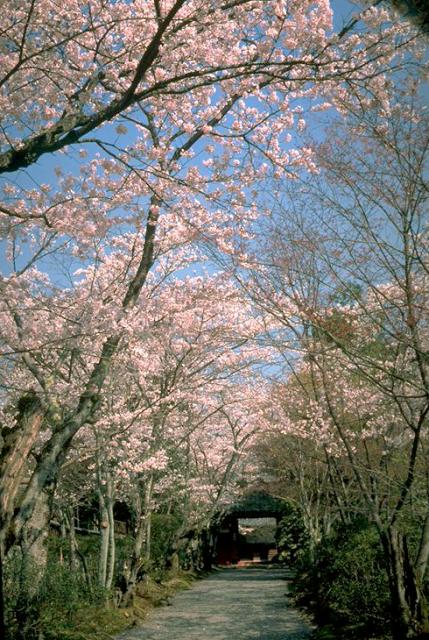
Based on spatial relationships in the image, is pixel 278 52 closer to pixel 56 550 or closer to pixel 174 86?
pixel 174 86

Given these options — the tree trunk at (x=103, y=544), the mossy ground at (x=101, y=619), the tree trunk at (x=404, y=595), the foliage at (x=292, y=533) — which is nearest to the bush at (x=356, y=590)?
the tree trunk at (x=404, y=595)

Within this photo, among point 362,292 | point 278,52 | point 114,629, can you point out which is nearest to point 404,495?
point 362,292

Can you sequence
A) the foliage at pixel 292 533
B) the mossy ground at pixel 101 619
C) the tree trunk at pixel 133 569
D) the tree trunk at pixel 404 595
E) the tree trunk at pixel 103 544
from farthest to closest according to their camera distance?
the foliage at pixel 292 533 < the tree trunk at pixel 133 569 < the tree trunk at pixel 103 544 < the mossy ground at pixel 101 619 < the tree trunk at pixel 404 595

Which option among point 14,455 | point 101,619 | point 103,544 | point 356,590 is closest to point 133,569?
point 103,544

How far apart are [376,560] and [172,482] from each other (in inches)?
512

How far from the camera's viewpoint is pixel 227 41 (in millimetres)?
5480

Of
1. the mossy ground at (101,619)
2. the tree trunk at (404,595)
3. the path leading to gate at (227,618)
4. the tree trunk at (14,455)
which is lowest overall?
the path leading to gate at (227,618)

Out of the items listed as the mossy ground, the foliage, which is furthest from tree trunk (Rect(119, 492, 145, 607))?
the foliage

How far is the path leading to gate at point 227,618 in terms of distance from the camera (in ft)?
32.2

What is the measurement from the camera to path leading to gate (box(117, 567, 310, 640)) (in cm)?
981

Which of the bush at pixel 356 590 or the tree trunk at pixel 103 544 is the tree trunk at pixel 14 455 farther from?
the tree trunk at pixel 103 544

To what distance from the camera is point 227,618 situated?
1171 centimetres

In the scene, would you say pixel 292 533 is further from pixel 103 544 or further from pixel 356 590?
pixel 356 590

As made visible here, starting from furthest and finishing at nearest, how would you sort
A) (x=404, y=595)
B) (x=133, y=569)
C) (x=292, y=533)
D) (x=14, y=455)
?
1. (x=292, y=533)
2. (x=133, y=569)
3. (x=14, y=455)
4. (x=404, y=595)
